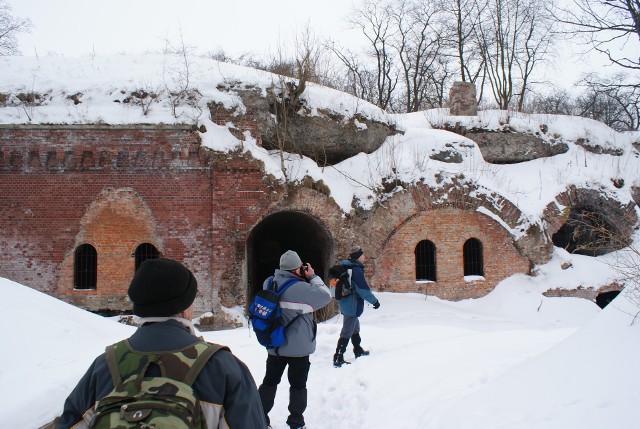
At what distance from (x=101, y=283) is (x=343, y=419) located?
336 inches

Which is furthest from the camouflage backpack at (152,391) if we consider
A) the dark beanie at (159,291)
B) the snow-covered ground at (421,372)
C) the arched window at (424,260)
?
the arched window at (424,260)

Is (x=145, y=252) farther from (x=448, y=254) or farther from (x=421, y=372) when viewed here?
(x=421, y=372)

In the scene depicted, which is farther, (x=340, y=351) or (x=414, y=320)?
(x=414, y=320)

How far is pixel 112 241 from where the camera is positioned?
1216 cm

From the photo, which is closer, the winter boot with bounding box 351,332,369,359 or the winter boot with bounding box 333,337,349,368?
the winter boot with bounding box 333,337,349,368

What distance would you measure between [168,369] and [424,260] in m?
12.3

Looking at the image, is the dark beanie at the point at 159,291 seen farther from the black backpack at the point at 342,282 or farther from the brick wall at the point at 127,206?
the brick wall at the point at 127,206

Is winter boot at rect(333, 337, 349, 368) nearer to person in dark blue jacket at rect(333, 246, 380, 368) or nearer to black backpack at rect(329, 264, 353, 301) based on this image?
person in dark blue jacket at rect(333, 246, 380, 368)

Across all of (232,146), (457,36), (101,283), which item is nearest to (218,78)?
(232,146)

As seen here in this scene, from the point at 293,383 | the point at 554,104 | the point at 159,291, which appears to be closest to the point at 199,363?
the point at 159,291

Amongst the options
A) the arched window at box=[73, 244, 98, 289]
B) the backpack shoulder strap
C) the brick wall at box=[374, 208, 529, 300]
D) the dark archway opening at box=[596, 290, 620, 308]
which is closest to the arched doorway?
the brick wall at box=[374, 208, 529, 300]

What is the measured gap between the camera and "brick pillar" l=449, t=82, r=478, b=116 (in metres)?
18.4

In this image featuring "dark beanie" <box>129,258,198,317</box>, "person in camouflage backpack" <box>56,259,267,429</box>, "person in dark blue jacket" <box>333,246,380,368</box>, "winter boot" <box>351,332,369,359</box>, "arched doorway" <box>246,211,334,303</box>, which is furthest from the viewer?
"arched doorway" <box>246,211,334,303</box>

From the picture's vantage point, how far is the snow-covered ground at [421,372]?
4.20 metres
